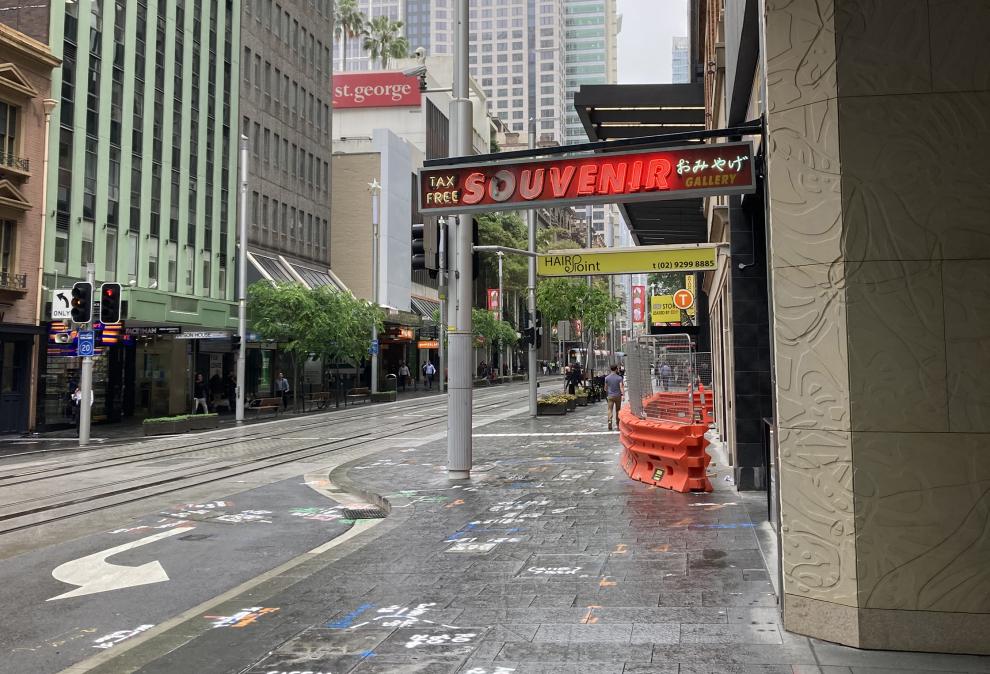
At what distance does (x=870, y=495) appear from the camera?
207 inches

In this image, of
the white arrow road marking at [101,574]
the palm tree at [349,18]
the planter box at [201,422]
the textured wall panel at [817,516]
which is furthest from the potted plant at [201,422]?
the palm tree at [349,18]

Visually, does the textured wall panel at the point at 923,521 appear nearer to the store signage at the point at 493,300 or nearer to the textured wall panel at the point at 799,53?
the textured wall panel at the point at 799,53

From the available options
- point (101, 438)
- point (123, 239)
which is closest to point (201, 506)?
point (101, 438)

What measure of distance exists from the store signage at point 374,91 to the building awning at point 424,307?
1748 cm

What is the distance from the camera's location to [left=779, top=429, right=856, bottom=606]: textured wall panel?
5.32m

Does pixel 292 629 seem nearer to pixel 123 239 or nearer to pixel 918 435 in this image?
pixel 918 435

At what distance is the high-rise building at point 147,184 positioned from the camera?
30.7 meters

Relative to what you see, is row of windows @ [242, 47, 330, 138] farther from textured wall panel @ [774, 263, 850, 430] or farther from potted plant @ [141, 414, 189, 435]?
textured wall panel @ [774, 263, 850, 430]

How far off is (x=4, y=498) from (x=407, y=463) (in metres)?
6.57

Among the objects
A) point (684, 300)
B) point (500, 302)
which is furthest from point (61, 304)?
point (500, 302)

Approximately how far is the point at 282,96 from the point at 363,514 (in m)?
42.5

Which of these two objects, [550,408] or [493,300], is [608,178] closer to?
[550,408]

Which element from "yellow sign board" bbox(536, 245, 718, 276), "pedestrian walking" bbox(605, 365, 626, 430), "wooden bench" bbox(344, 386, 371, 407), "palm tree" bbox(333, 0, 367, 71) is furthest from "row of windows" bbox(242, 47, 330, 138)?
"palm tree" bbox(333, 0, 367, 71)

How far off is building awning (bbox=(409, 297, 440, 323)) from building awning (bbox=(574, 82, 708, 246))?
45937 mm
